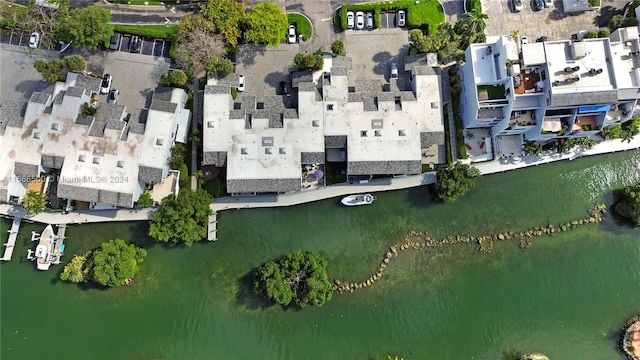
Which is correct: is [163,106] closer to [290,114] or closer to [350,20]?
[290,114]

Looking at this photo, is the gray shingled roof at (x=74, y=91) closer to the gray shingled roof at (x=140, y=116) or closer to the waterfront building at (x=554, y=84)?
the gray shingled roof at (x=140, y=116)

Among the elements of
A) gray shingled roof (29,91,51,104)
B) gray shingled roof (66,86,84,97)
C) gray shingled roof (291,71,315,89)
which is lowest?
gray shingled roof (29,91,51,104)

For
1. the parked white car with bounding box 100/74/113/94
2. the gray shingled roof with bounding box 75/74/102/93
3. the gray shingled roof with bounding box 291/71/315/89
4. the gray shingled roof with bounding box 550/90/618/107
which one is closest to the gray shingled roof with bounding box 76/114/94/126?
the gray shingled roof with bounding box 75/74/102/93

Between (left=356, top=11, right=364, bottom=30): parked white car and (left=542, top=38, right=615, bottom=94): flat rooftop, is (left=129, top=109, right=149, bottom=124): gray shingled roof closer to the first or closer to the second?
(left=356, top=11, right=364, bottom=30): parked white car

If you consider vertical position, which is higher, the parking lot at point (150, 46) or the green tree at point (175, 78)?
Result: the parking lot at point (150, 46)

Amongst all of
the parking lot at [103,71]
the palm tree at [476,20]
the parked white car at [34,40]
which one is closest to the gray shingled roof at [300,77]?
the parking lot at [103,71]

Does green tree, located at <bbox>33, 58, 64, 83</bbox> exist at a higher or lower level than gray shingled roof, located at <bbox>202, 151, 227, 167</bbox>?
higher
